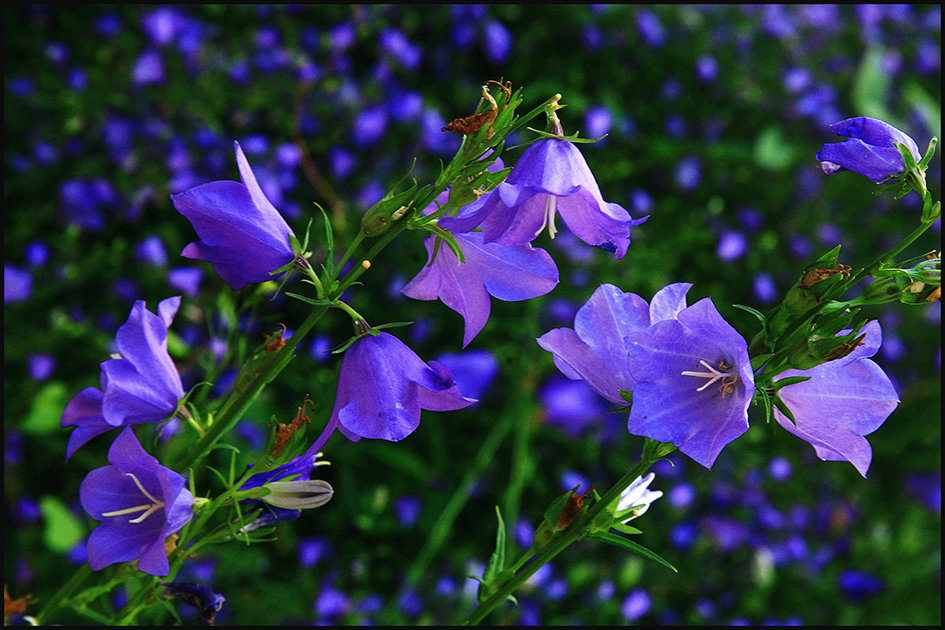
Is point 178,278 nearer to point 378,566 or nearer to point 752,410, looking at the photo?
point 378,566

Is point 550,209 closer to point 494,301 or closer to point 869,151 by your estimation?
point 869,151

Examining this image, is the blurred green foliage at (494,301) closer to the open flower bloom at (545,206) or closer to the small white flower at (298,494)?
the small white flower at (298,494)

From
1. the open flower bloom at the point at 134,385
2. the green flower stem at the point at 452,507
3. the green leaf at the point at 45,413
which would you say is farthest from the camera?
the green leaf at the point at 45,413

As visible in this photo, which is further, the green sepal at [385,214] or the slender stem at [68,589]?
the slender stem at [68,589]

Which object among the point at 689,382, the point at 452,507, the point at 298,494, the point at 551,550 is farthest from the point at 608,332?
the point at 452,507

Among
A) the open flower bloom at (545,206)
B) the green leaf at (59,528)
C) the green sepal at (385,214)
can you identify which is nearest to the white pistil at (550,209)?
the open flower bloom at (545,206)

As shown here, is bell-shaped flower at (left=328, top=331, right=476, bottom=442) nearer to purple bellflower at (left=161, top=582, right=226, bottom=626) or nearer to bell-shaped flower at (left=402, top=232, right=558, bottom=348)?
bell-shaped flower at (left=402, top=232, right=558, bottom=348)
